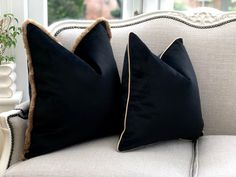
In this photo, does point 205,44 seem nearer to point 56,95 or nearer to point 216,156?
point 216,156

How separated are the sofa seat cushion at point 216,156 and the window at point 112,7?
0.94 m

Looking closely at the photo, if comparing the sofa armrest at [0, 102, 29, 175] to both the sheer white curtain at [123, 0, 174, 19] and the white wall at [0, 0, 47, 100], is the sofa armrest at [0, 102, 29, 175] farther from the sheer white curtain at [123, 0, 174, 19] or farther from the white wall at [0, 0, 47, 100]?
the sheer white curtain at [123, 0, 174, 19]

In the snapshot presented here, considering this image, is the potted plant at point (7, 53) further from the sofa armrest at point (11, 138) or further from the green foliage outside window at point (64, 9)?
the sofa armrest at point (11, 138)

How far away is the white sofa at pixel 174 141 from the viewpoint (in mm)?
1294

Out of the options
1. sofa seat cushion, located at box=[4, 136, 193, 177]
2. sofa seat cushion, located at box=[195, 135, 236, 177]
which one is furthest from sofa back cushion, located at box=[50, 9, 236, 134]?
sofa seat cushion, located at box=[4, 136, 193, 177]

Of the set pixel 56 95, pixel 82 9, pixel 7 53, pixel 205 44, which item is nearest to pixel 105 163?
pixel 56 95

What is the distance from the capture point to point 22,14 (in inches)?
81.7

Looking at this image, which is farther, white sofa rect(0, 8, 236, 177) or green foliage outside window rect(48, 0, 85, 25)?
green foliage outside window rect(48, 0, 85, 25)

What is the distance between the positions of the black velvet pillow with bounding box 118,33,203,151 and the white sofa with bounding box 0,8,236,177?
2.4 inches

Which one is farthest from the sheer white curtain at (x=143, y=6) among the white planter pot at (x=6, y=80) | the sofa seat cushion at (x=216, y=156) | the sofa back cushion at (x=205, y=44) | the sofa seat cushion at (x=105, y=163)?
the sofa seat cushion at (x=105, y=163)

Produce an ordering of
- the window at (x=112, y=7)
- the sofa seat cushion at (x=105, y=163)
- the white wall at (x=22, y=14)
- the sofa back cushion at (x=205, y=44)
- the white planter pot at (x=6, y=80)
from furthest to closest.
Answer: the window at (x=112, y=7) < the white wall at (x=22, y=14) < the white planter pot at (x=6, y=80) < the sofa back cushion at (x=205, y=44) < the sofa seat cushion at (x=105, y=163)

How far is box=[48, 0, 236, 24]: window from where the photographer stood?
229 cm

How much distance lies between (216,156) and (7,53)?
1.27m

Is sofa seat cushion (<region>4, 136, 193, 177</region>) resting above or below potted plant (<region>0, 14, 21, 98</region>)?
below
